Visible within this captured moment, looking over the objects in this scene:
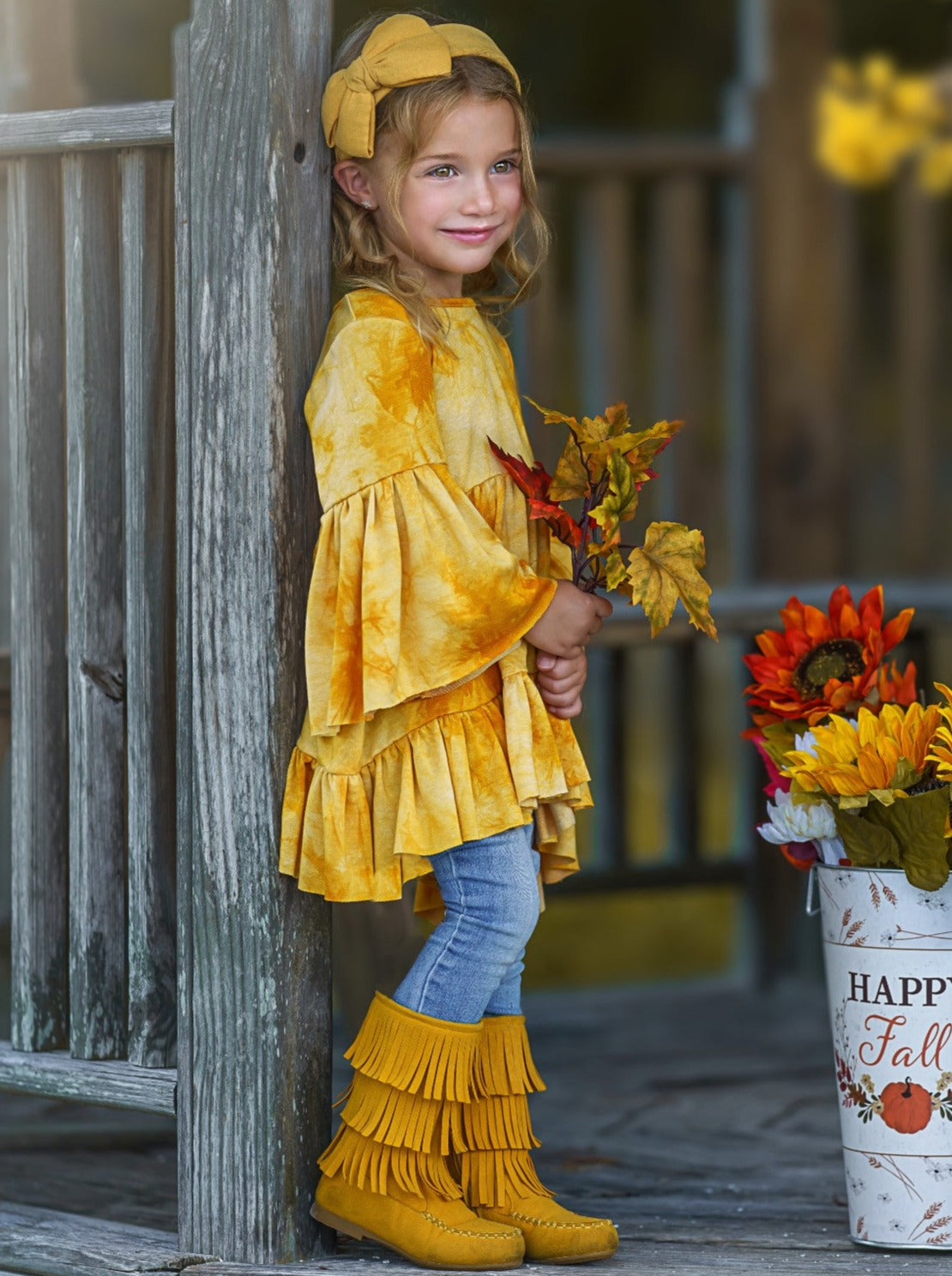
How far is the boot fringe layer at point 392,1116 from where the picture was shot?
2.02 m

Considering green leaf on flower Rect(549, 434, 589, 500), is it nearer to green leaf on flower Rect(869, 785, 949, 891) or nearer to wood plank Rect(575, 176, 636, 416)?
green leaf on flower Rect(869, 785, 949, 891)

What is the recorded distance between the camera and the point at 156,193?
2.12 metres

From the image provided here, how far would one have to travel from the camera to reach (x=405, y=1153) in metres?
2.04

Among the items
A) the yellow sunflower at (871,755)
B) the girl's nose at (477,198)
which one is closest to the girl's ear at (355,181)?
the girl's nose at (477,198)

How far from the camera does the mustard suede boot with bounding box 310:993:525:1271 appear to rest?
201 centimetres

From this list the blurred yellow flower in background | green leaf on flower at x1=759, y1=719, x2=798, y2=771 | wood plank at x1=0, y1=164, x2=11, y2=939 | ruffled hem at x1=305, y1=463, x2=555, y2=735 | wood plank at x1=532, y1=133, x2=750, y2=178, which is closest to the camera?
ruffled hem at x1=305, y1=463, x2=555, y2=735

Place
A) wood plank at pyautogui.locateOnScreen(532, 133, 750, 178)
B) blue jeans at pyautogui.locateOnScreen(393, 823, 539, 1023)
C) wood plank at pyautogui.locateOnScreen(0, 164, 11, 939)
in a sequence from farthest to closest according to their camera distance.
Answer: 1. wood plank at pyautogui.locateOnScreen(532, 133, 750, 178)
2. wood plank at pyautogui.locateOnScreen(0, 164, 11, 939)
3. blue jeans at pyautogui.locateOnScreen(393, 823, 539, 1023)

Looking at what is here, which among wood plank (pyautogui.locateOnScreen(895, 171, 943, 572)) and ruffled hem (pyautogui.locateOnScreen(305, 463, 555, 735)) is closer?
ruffled hem (pyautogui.locateOnScreen(305, 463, 555, 735))

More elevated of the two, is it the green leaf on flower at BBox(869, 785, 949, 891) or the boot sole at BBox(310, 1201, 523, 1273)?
the green leaf on flower at BBox(869, 785, 949, 891)

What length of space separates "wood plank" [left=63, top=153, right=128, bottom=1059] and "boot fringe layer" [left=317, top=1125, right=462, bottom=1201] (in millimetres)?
319

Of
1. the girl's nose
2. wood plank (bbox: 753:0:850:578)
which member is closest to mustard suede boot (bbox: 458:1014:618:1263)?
the girl's nose

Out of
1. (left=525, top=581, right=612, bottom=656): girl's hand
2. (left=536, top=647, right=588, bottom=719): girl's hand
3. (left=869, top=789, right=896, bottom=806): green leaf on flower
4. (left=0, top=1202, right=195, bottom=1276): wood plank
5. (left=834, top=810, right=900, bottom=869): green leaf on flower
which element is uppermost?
(left=525, top=581, right=612, bottom=656): girl's hand

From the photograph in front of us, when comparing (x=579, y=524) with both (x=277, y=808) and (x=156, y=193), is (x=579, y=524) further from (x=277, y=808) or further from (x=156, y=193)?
(x=156, y=193)

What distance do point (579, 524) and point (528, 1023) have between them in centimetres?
171
